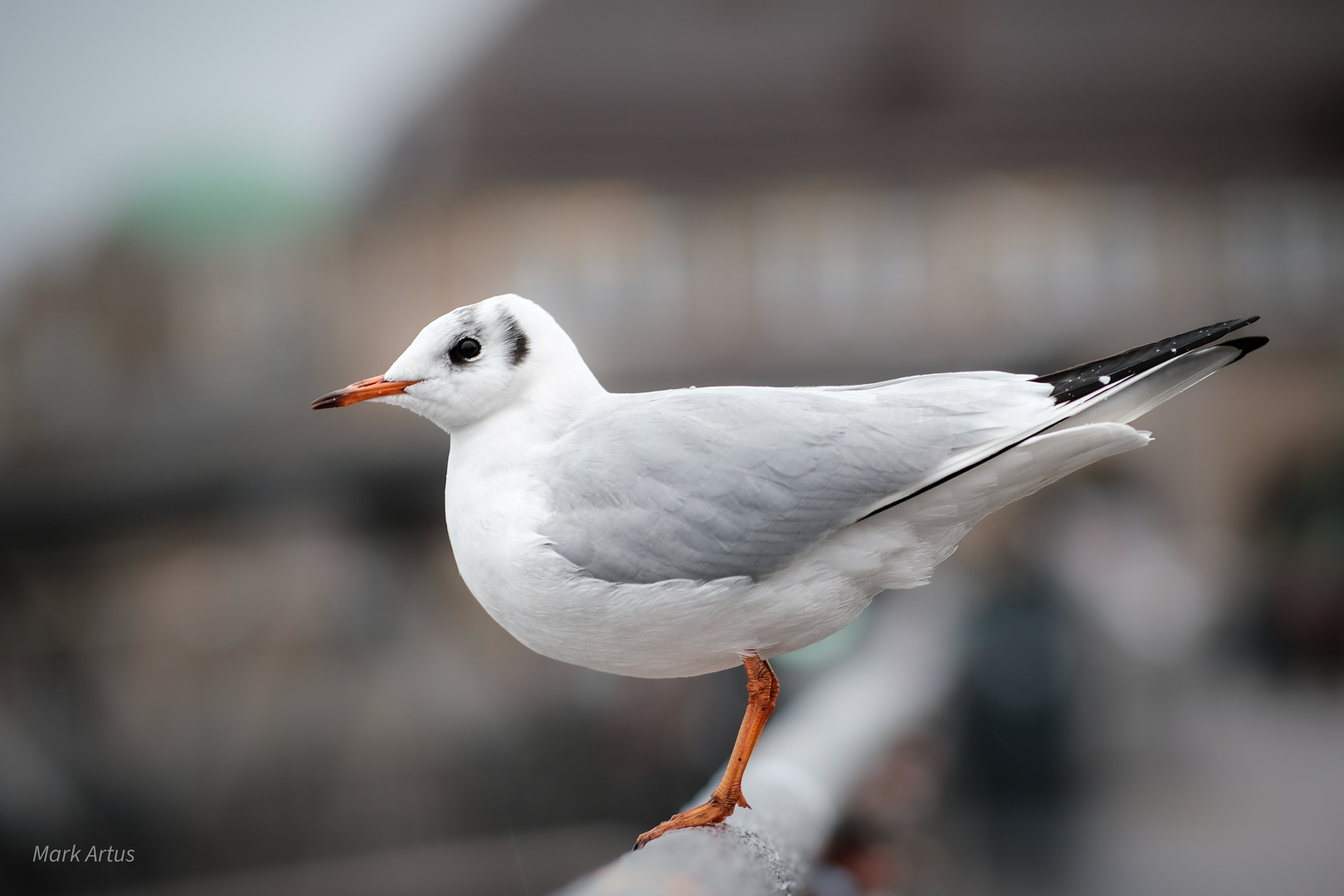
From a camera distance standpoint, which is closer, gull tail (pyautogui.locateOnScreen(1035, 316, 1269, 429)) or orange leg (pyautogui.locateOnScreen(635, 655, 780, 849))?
gull tail (pyautogui.locateOnScreen(1035, 316, 1269, 429))

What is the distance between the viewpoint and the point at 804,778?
137 cm

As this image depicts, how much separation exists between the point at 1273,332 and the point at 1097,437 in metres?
12.3

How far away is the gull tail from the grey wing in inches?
1.1

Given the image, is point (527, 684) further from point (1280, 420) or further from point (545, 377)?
point (1280, 420)

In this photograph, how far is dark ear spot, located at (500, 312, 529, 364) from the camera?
780 millimetres

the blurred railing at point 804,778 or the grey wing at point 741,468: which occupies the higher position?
the grey wing at point 741,468

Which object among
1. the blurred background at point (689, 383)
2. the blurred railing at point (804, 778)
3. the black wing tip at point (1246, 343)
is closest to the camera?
the black wing tip at point (1246, 343)

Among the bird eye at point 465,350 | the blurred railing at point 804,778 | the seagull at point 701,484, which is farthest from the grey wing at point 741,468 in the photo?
the blurred railing at point 804,778

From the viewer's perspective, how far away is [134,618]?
550cm

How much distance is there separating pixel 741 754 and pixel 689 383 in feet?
28.1

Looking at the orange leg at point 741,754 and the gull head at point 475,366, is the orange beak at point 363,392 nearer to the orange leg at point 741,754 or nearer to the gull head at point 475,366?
the gull head at point 475,366

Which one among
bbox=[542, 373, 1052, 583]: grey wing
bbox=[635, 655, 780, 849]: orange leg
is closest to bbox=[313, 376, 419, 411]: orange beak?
bbox=[542, 373, 1052, 583]: grey wing

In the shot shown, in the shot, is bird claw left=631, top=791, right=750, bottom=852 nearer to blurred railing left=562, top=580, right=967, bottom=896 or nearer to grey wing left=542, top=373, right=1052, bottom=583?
blurred railing left=562, top=580, right=967, bottom=896

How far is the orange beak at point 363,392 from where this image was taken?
0.73 m
